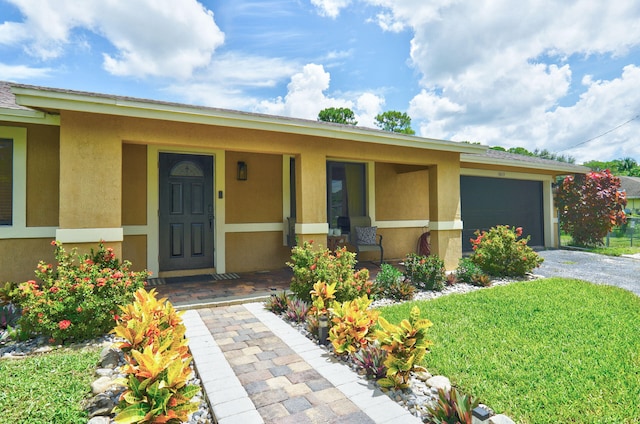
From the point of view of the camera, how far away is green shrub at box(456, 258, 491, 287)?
6.06 m

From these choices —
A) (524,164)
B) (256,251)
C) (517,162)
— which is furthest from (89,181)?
(524,164)

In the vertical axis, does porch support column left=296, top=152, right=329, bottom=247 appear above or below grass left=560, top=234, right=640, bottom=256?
above

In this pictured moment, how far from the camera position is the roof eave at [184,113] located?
12.9 feet

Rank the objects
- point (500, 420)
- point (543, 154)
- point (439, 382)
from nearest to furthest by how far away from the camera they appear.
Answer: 1. point (500, 420)
2. point (439, 382)
3. point (543, 154)

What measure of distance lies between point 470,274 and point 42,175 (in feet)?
23.6

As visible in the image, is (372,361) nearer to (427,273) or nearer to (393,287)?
(393,287)

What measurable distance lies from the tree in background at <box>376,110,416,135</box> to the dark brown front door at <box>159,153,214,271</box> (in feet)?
92.3

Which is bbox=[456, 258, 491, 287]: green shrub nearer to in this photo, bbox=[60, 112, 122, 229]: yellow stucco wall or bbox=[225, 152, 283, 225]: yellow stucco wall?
bbox=[225, 152, 283, 225]: yellow stucco wall

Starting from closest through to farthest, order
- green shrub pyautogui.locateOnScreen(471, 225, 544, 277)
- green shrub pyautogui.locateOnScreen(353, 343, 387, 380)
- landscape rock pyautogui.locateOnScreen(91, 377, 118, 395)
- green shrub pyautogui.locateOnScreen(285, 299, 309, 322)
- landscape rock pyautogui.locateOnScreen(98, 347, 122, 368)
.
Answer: landscape rock pyautogui.locateOnScreen(91, 377, 118, 395), green shrub pyautogui.locateOnScreen(353, 343, 387, 380), landscape rock pyautogui.locateOnScreen(98, 347, 122, 368), green shrub pyautogui.locateOnScreen(285, 299, 309, 322), green shrub pyautogui.locateOnScreen(471, 225, 544, 277)

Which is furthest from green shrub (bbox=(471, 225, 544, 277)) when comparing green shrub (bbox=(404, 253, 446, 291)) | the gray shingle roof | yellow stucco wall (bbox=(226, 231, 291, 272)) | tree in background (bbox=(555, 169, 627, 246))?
the gray shingle roof

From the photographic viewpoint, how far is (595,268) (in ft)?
24.6

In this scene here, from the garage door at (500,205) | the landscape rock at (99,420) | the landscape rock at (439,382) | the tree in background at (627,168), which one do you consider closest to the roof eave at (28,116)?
the landscape rock at (99,420)

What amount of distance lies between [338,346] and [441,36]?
879cm

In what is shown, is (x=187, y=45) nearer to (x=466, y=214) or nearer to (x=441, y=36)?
(x=441, y=36)
